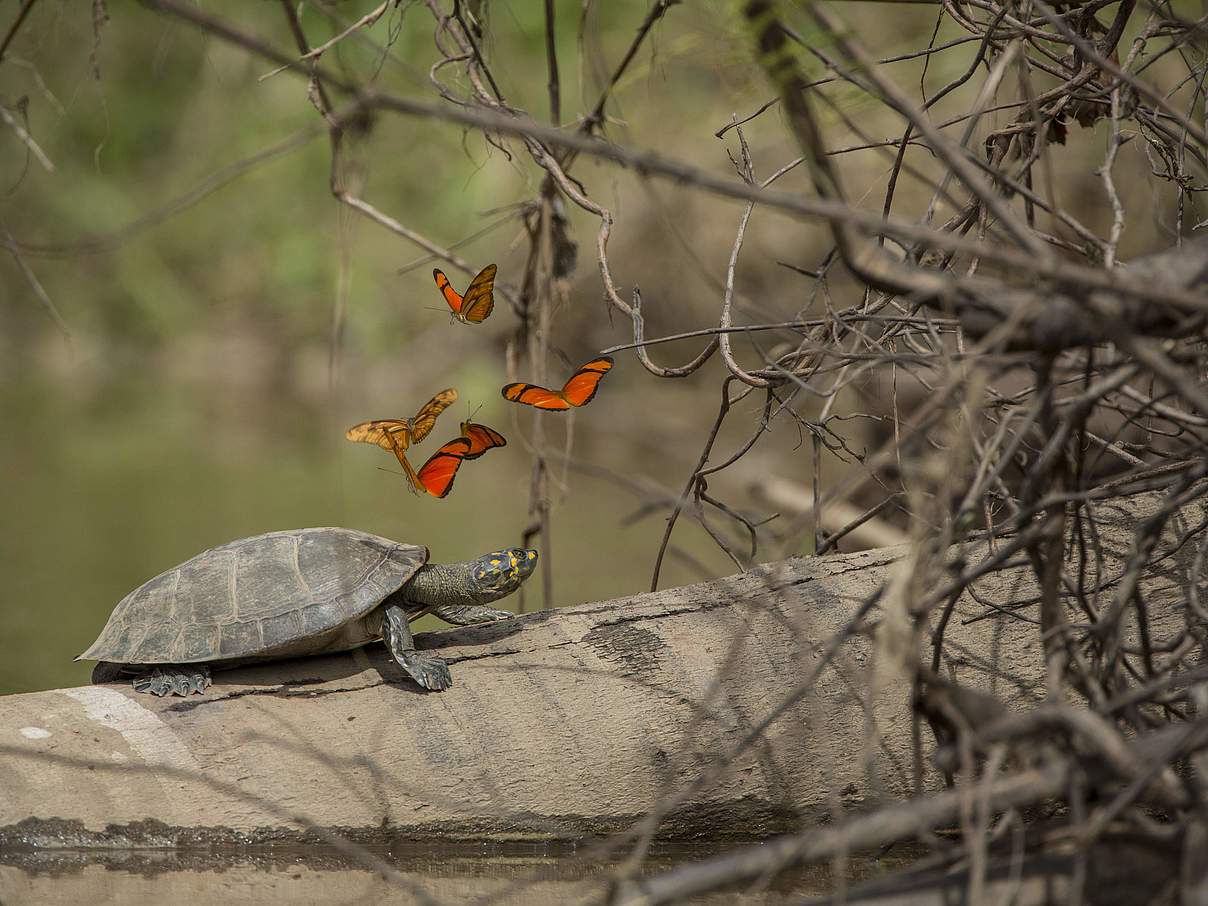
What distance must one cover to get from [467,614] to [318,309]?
8.76 metres

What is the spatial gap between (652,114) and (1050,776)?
7409 millimetres

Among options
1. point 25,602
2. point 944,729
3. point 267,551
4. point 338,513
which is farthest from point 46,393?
point 944,729

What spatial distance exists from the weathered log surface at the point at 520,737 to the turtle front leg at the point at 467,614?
4.7 inches

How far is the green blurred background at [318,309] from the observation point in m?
5.16

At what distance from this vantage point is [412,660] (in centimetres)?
255

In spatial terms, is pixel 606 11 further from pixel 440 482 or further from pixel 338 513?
pixel 440 482

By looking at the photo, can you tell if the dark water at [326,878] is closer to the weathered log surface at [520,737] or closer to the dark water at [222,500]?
the weathered log surface at [520,737]

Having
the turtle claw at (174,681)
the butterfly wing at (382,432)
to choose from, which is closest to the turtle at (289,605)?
the turtle claw at (174,681)

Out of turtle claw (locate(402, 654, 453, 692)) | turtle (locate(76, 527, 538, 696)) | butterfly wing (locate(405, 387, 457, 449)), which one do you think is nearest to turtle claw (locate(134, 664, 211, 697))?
turtle (locate(76, 527, 538, 696))

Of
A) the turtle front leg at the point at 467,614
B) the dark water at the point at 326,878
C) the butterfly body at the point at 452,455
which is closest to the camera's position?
the dark water at the point at 326,878

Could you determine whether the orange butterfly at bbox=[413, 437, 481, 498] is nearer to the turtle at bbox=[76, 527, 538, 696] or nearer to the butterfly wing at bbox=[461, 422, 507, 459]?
the butterfly wing at bbox=[461, 422, 507, 459]

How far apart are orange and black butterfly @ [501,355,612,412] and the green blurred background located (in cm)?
53

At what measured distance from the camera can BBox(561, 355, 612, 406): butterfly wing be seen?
2482 millimetres

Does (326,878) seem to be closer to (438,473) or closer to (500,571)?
(500,571)
